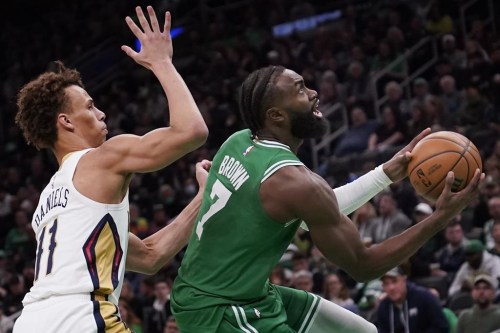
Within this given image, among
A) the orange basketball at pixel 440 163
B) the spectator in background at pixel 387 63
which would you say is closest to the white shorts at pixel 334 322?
the orange basketball at pixel 440 163

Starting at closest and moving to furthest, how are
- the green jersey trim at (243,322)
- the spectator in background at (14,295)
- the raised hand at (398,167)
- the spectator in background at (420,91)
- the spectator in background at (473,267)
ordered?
the green jersey trim at (243,322) < the raised hand at (398,167) < the spectator in background at (473,267) < the spectator in background at (14,295) < the spectator in background at (420,91)

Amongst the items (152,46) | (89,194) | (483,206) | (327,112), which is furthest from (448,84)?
(89,194)

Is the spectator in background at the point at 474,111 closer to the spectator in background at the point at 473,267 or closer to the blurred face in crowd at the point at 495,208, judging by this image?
the blurred face in crowd at the point at 495,208

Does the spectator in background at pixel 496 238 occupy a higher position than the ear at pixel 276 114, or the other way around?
the ear at pixel 276 114

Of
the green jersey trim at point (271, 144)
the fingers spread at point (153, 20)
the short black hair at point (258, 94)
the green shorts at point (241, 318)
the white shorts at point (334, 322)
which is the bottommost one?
the white shorts at point (334, 322)

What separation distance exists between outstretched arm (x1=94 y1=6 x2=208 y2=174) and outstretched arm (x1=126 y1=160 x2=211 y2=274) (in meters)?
0.72

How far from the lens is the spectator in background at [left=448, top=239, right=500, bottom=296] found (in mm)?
9086

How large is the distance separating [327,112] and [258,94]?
9.91 metres

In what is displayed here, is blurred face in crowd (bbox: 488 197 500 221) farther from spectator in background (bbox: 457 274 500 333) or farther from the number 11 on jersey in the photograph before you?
the number 11 on jersey

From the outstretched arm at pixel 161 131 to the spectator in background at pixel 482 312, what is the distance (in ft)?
15.1

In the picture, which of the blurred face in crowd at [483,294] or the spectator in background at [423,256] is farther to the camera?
the spectator in background at [423,256]

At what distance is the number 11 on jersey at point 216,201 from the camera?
448cm

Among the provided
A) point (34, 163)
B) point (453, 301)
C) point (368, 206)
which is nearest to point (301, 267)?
point (368, 206)

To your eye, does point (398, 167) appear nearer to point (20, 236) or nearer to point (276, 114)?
point (276, 114)
